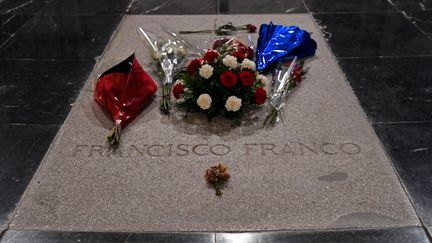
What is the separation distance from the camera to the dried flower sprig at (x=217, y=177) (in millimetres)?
2648

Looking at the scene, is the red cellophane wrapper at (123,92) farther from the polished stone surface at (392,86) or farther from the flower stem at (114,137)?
the polished stone surface at (392,86)

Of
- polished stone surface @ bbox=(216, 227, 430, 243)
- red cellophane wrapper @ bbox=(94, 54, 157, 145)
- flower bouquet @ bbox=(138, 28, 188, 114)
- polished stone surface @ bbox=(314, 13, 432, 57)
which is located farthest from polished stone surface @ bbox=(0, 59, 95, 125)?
polished stone surface @ bbox=(314, 13, 432, 57)

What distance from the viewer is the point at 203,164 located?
2811 millimetres

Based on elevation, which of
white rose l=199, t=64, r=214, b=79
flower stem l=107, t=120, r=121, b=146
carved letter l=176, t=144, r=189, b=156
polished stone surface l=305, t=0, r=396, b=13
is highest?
white rose l=199, t=64, r=214, b=79

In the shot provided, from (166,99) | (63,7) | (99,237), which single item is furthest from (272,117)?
(63,7)

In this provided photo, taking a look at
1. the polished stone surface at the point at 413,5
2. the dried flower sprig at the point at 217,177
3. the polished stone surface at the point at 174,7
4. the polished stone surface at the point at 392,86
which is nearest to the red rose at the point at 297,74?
the polished stone surface at the point at 392,86

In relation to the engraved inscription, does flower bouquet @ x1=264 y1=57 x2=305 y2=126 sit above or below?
below

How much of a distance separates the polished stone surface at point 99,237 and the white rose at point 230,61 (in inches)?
47.6

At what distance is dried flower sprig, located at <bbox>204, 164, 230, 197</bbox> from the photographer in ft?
8.69

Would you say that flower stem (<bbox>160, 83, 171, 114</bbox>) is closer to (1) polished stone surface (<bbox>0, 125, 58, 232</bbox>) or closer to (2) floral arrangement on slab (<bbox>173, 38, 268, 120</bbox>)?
(2) floral arrangement on slab (<bbox>173, 38, 268, 120</bbox>)

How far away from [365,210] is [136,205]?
113 cm

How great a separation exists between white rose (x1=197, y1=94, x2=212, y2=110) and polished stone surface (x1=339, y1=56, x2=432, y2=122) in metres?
1.07

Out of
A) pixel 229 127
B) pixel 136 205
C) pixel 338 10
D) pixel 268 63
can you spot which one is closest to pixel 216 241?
pixel 136 205

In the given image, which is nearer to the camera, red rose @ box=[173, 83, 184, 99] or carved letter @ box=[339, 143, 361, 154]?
carved letter @ box=[339, 143, 361, 154]
